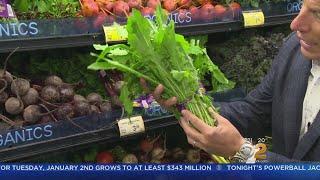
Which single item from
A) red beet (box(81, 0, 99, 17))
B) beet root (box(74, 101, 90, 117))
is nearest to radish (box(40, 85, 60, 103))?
beet root (box(74, 101, 90, 117))

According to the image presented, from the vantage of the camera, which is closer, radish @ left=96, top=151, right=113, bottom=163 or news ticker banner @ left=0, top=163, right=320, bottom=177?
news ticker banner @ left=0, top=163, right=320, bottom=177

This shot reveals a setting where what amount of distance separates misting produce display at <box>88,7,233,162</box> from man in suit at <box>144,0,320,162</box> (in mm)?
47

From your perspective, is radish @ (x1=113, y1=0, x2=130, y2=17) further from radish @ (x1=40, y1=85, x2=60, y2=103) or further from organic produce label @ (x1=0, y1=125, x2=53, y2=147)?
organic produce label @ (x1=0, y1=125, x2=53, y2=147)

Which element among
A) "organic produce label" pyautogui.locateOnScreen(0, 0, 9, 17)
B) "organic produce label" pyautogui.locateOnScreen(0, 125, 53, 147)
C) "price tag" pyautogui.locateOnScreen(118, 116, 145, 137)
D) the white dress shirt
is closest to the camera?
the white dress shirt

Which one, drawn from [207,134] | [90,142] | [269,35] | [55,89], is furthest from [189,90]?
[269,35]

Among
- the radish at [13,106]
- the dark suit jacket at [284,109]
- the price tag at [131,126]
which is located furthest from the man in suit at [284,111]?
the radish at [13,106]

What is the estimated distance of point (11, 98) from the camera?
2.09 metres

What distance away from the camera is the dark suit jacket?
67.1 inches

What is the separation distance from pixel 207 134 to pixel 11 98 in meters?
1.03

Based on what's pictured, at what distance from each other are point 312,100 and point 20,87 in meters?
1.31

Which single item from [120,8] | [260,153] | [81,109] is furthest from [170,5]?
[260,153]

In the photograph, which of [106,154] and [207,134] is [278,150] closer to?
[207,134]

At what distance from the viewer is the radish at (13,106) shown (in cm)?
207

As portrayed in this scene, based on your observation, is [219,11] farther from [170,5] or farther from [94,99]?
[94,99]
